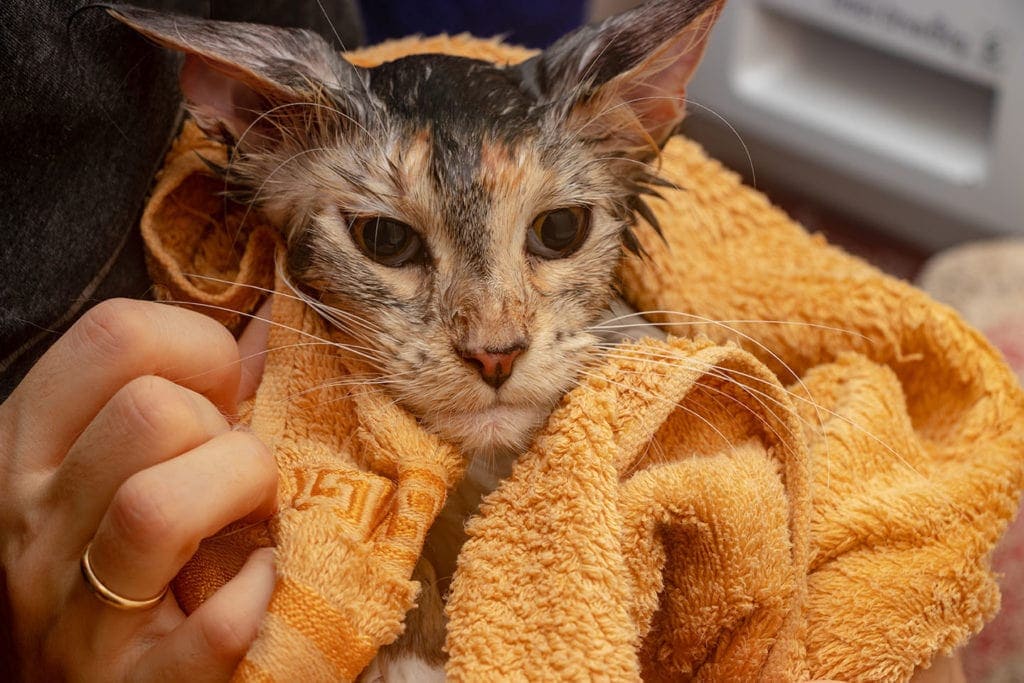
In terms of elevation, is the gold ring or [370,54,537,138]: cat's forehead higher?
[370,54,537,138]: cat's forehead

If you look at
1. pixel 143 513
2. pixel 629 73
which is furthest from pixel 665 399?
pixel 143 513

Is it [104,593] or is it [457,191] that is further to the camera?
[457,191]

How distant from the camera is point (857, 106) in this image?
2453mm

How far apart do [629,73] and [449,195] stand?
0.70ft

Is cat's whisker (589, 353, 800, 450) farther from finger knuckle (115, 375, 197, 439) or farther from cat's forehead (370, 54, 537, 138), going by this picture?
finger knuckle (115, 375, 197, 439)

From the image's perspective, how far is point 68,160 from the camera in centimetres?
98

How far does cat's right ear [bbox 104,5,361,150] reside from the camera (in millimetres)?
895

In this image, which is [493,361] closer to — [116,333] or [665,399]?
[665,399]

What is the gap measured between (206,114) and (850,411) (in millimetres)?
698

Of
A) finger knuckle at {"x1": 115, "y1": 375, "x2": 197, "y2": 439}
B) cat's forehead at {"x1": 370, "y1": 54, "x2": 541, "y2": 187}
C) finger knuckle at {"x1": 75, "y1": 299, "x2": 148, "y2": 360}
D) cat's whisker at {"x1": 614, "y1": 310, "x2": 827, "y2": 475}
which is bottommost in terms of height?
cat's whisker at {"x1": 614, "y1": 310, "x2": 827, "y2": 475}

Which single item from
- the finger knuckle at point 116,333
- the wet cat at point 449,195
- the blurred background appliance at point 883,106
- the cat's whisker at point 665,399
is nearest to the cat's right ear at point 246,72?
the wet cat at point 449,195

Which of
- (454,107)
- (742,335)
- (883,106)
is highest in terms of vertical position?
(454,107)

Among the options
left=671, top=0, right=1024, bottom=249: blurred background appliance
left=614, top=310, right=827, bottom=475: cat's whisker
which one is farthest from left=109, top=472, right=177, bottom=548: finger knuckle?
left=671, top=0, right=1024, bottom=249: blurred background appliance

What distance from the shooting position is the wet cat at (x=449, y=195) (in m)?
0.91
